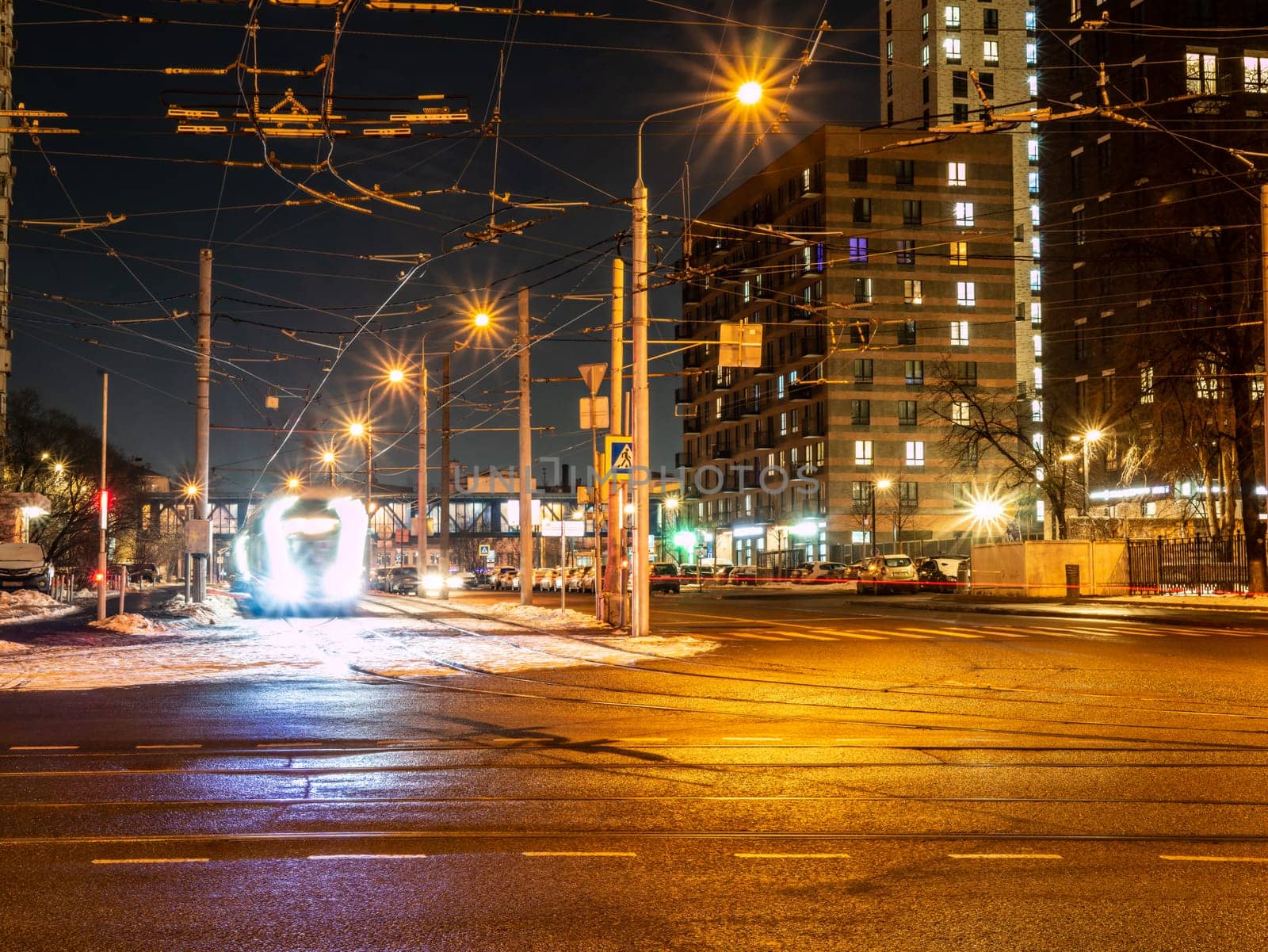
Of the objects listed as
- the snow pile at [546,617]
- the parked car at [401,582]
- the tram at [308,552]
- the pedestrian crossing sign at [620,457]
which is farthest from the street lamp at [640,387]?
the parked car at [401,582]

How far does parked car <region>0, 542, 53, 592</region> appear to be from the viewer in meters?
46.9

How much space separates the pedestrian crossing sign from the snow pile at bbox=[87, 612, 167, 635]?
33.7ft

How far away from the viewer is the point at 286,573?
127 ft

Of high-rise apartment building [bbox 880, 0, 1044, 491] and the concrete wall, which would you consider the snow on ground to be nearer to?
the concrete wall

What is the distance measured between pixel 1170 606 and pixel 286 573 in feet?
83.6

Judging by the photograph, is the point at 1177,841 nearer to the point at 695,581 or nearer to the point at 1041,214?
the point at 695,581

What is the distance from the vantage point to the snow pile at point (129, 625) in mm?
27812

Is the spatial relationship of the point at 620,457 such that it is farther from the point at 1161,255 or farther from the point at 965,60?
the point at 965,60

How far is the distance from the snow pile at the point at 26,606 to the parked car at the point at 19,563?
0.53 m

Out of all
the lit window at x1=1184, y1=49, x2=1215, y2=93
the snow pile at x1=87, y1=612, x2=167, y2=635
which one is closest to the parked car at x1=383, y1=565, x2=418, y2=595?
the snow pile at x1=87, y1=612, x2=167, y2=635

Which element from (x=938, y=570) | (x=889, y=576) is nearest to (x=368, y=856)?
(x=889, y=576)

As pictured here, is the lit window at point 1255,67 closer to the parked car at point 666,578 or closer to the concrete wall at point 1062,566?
the concrete wall at point 1062,566

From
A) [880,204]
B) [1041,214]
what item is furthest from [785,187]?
[1041,214]

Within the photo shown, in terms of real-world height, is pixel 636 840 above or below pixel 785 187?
below
